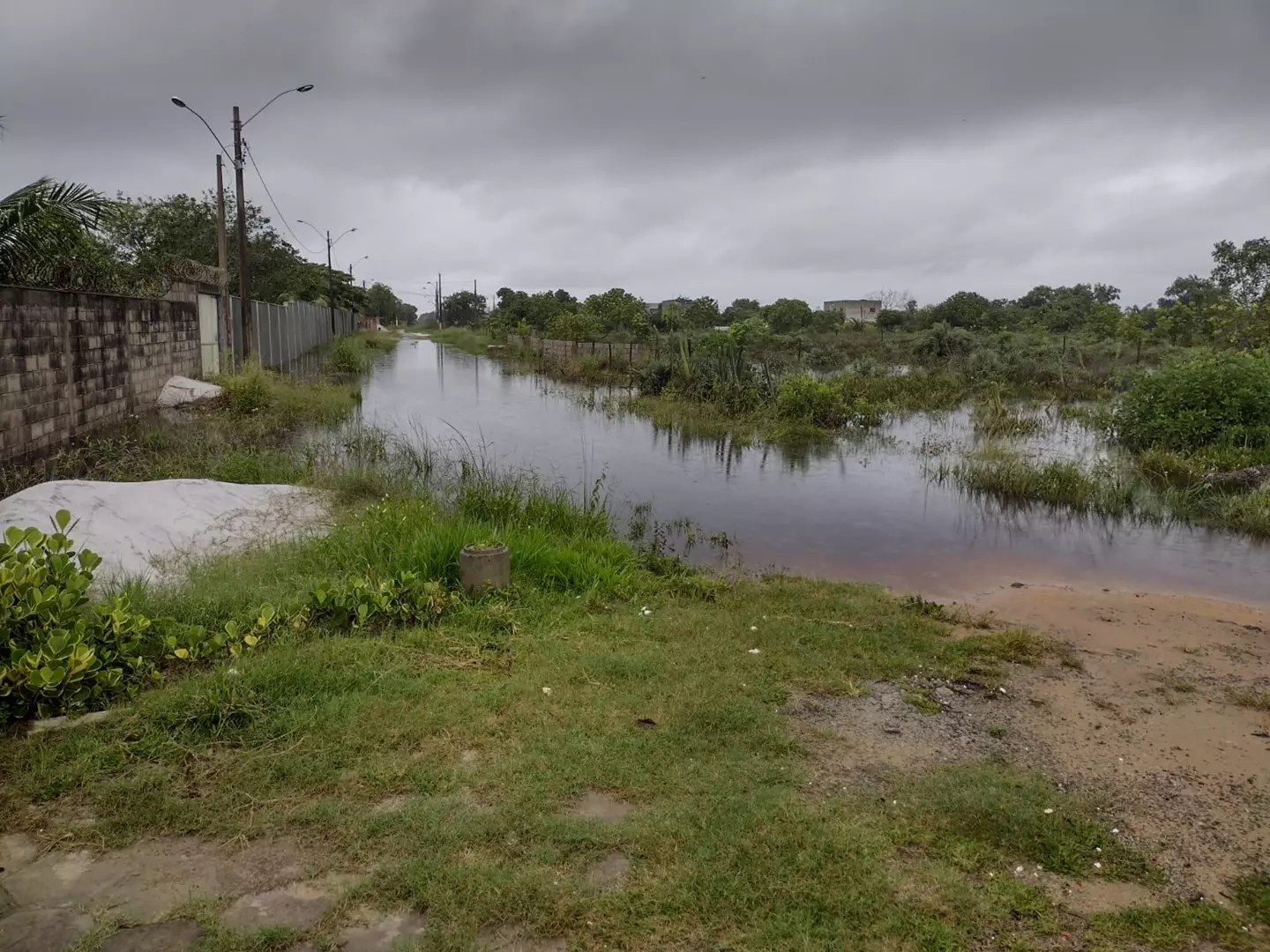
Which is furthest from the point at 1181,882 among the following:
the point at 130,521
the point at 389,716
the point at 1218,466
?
the point at 1218,466

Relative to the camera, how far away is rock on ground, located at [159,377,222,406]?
14.2m

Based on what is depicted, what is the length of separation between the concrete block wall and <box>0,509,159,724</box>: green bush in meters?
5.82

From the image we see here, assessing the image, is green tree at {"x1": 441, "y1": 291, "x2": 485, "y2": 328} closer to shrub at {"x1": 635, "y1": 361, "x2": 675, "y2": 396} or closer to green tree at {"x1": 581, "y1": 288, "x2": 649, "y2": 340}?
green tree at {"x1": 581, "y1": 288, "x2": 649, "y2": 340}

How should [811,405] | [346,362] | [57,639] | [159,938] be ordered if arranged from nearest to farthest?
[159,938]
[57,639]
[811,405]
[346,362]

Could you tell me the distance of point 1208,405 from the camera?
12.8 metres

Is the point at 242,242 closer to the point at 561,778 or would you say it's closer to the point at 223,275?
the point at 223,275

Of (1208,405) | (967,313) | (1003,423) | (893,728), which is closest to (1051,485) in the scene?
(1208,405)

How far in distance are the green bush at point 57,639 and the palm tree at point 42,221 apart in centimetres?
664

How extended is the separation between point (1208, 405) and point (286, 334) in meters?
24.0

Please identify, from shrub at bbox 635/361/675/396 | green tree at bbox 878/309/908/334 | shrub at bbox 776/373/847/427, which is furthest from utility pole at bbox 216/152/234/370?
green tree at bbox 878/309/908/334

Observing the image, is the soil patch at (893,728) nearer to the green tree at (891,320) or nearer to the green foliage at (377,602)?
the green foliage at (377,602)

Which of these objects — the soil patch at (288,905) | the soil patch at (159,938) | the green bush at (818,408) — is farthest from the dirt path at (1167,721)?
the green bush at (818,408)

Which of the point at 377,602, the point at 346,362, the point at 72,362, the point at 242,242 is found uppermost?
the point at 242,242

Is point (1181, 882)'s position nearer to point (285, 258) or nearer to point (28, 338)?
point (28, 338)
